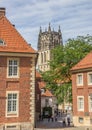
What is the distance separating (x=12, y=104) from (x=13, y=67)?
396 cm

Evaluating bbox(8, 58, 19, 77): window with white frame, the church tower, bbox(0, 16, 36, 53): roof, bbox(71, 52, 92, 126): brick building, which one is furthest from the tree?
the church tower

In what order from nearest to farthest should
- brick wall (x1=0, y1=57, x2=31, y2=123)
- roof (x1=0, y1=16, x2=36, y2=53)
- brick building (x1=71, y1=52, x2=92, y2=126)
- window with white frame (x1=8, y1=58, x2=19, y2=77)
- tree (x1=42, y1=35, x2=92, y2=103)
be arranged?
brick wall (x1=0, y1=57, x2=31, y2=123) < window with white frame (x1=8, y1=58, x2=19, y2=77) < roof (x1=0, y1=16, x2=36, y2=53) < brick building (x1=71, y1=52, x2=92, y2=126) < tree (x1=42, y1=35, x2=92, y2=103)

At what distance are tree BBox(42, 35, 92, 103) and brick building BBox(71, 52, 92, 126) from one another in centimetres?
1080

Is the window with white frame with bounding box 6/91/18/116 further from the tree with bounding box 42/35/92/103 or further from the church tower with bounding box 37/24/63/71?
the church tower with bounding box 37/24/63/71

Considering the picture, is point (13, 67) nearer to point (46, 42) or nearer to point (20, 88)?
point (20, 88)

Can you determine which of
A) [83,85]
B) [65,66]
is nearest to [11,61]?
[83,85]

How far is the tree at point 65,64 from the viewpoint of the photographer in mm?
59094

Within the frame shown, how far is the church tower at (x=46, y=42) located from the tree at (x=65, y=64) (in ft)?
311

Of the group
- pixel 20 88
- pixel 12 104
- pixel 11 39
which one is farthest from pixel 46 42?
pixel 12 104

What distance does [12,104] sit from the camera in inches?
1364

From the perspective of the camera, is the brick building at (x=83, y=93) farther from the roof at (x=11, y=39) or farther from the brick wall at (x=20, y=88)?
the brick wall at (x=20, y=88)

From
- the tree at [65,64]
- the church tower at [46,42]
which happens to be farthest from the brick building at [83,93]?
the church tower at [46,42]

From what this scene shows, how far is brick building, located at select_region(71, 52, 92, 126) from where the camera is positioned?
44.7 meters

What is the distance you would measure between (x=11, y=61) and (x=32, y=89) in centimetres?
382
